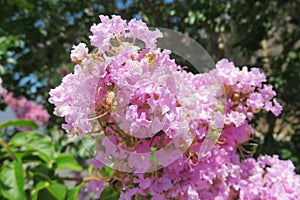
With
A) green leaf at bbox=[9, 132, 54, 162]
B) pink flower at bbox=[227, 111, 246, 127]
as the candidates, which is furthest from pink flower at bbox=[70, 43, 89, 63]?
green leaf at bbox=[9, 132, 54, 162]

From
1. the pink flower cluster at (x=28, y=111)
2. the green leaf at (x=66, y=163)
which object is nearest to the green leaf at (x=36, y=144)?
the green leaf at (x=66, y=163)

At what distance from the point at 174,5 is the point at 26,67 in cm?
79

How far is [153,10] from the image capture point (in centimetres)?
216

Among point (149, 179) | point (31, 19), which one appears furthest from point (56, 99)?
point (31, 19)

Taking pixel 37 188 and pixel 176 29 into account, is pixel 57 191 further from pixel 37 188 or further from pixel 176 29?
pixel 176 29

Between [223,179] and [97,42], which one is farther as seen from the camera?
[223,179]

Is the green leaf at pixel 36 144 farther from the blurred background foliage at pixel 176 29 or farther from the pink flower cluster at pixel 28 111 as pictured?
the pink flower cluster at pixel 28 111

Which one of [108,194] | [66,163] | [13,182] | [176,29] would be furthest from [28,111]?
[108,194]

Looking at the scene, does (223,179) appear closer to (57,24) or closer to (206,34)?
(206,34)

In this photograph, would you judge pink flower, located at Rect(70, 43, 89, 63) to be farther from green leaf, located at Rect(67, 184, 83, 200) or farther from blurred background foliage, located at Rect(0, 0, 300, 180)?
blurred background foliage, located at Rect(0, 0, 300, 180)

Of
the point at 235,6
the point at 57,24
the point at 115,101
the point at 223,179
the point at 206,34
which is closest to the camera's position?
the point at 115,101

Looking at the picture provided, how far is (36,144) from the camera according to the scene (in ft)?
4.76

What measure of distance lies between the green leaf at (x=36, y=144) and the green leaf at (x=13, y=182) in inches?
4.9

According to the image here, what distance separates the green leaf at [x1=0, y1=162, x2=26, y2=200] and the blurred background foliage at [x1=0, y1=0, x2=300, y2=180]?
66cm
